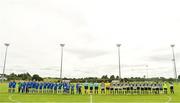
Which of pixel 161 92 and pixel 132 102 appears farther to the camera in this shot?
pixel 161 92

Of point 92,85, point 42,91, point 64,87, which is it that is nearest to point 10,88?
point 42,91

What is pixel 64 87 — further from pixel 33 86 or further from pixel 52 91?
pixel 33 86

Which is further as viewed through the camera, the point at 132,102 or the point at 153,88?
the point at 153,88

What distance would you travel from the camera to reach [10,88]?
24.1 meters

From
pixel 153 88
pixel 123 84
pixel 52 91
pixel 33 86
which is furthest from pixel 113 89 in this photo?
pixel 33 86

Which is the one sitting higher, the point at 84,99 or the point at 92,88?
the point at 92,88

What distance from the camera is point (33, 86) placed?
24.3 meters

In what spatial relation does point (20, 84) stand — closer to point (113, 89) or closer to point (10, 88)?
point (10, 88)

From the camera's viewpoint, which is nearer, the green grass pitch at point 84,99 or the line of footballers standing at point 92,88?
the green grass pitch at point 84,99

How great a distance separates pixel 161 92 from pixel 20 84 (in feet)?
51.4

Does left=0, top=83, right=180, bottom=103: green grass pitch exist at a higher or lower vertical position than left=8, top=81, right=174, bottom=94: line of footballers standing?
lower

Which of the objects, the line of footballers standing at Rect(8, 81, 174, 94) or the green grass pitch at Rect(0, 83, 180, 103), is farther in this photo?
the line of footballers standing at Rect(8, 81, 174, 94)

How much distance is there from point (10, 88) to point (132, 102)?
14779 mm

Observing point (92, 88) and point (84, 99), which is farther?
point (92, 88)
